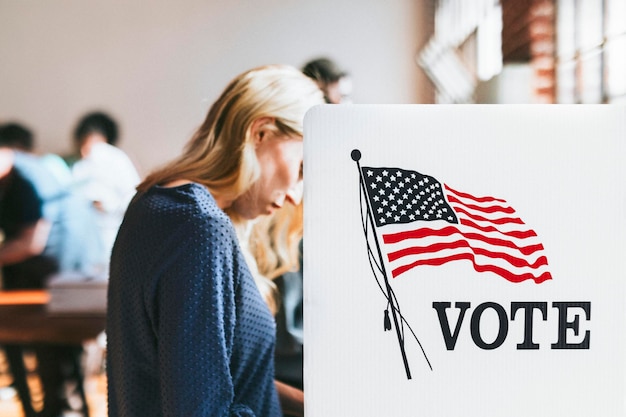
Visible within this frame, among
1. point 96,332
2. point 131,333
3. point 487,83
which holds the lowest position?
point 96,332

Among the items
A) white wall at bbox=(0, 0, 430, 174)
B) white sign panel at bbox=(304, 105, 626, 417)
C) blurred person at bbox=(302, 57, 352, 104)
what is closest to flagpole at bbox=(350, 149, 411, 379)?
white sign panel at bbox=(304, 105, 626, 417)

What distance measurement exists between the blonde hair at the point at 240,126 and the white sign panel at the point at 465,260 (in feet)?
1.96

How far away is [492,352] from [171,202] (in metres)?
0.59

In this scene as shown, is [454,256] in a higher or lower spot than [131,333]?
higher

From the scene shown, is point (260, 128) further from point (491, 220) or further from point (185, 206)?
point (491, 220)

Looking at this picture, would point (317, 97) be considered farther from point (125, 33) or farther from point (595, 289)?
point (125, 33)

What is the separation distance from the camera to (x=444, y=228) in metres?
0.49

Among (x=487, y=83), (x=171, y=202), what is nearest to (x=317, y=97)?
(x=171, y=202)

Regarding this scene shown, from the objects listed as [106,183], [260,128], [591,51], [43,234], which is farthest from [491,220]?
[106,183]

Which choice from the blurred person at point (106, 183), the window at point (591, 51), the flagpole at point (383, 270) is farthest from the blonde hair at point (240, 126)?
the blurred person at point (106, 183)

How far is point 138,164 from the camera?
371 centimetres

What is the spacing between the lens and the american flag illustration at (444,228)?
1.57 feet

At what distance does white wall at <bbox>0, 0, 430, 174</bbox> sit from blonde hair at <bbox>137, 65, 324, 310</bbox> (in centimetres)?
262

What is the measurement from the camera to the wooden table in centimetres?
198
